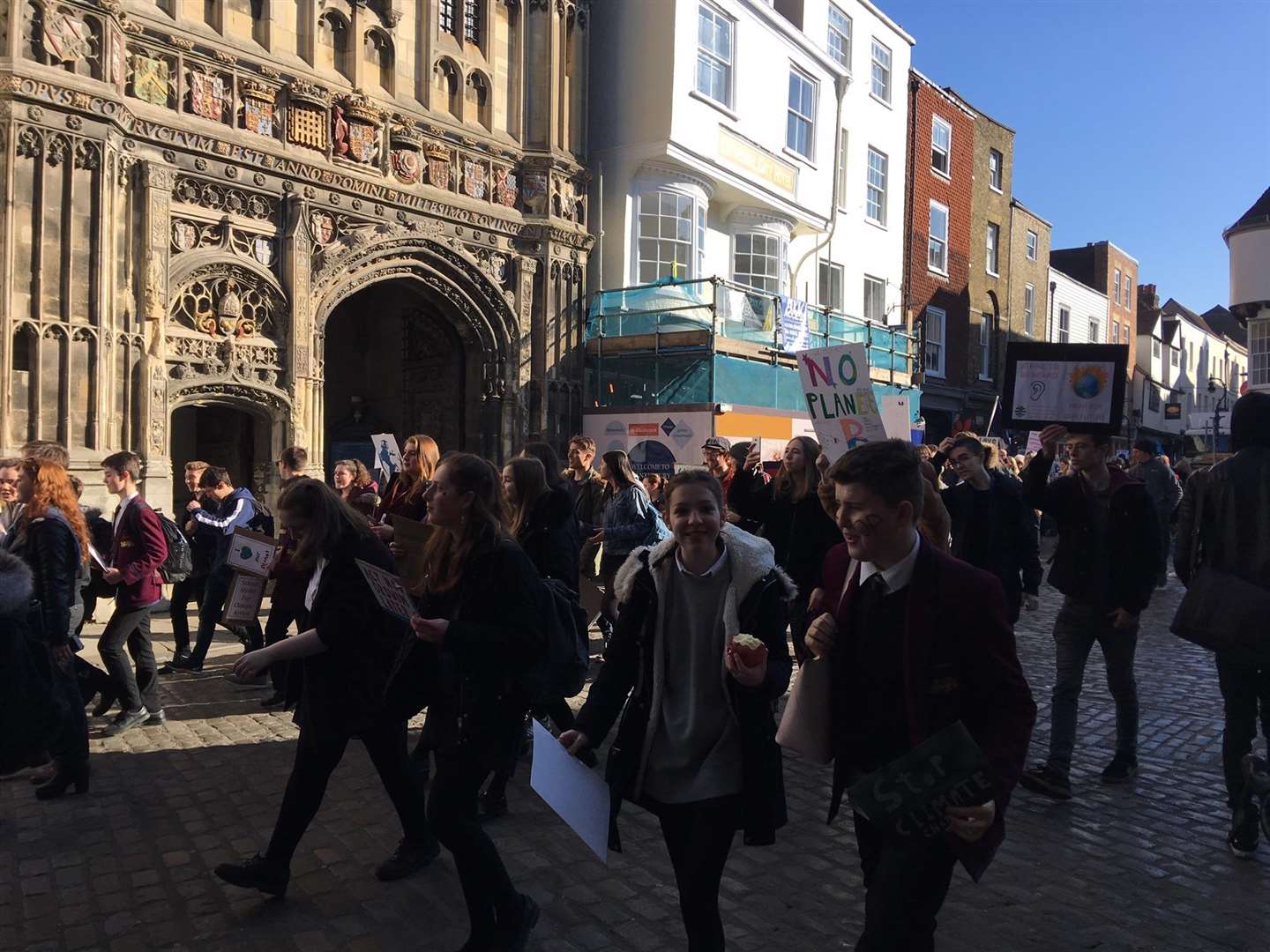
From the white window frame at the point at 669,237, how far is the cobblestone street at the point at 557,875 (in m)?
14.1

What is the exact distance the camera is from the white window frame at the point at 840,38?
23.3 meters

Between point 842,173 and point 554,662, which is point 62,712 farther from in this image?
point 842,173

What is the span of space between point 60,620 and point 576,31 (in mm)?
15797

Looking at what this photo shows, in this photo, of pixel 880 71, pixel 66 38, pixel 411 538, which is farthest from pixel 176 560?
pixel 880 71

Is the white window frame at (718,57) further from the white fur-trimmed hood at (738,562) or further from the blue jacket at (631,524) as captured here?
the white fur-trimmed hood at (738,562)

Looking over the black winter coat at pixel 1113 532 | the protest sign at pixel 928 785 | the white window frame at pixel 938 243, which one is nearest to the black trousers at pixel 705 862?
the protest sign at pixel 928 785

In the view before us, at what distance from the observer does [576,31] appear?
58.9ft

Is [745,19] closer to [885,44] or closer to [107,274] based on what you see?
[885,44]

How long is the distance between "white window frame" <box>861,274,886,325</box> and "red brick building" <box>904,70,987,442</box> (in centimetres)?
113

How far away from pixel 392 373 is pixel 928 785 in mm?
17642

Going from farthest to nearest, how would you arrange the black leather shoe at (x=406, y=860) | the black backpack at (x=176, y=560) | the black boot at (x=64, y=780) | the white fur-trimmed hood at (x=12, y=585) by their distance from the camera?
1. the black backpack at (x=176, y=560)
2. the black boot at (x=64, y=780)
3. the black leather shoe at (x=406, y=860)
4. the white fur-trimmed hood at (x=12, y=585)

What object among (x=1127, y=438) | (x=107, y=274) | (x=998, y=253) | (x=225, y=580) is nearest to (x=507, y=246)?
(x=107, y=274)

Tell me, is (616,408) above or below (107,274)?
below

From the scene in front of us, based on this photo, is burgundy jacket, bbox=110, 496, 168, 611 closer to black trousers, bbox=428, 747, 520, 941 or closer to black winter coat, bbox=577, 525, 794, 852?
black trousers, bbox=428, 747, 520, 941
